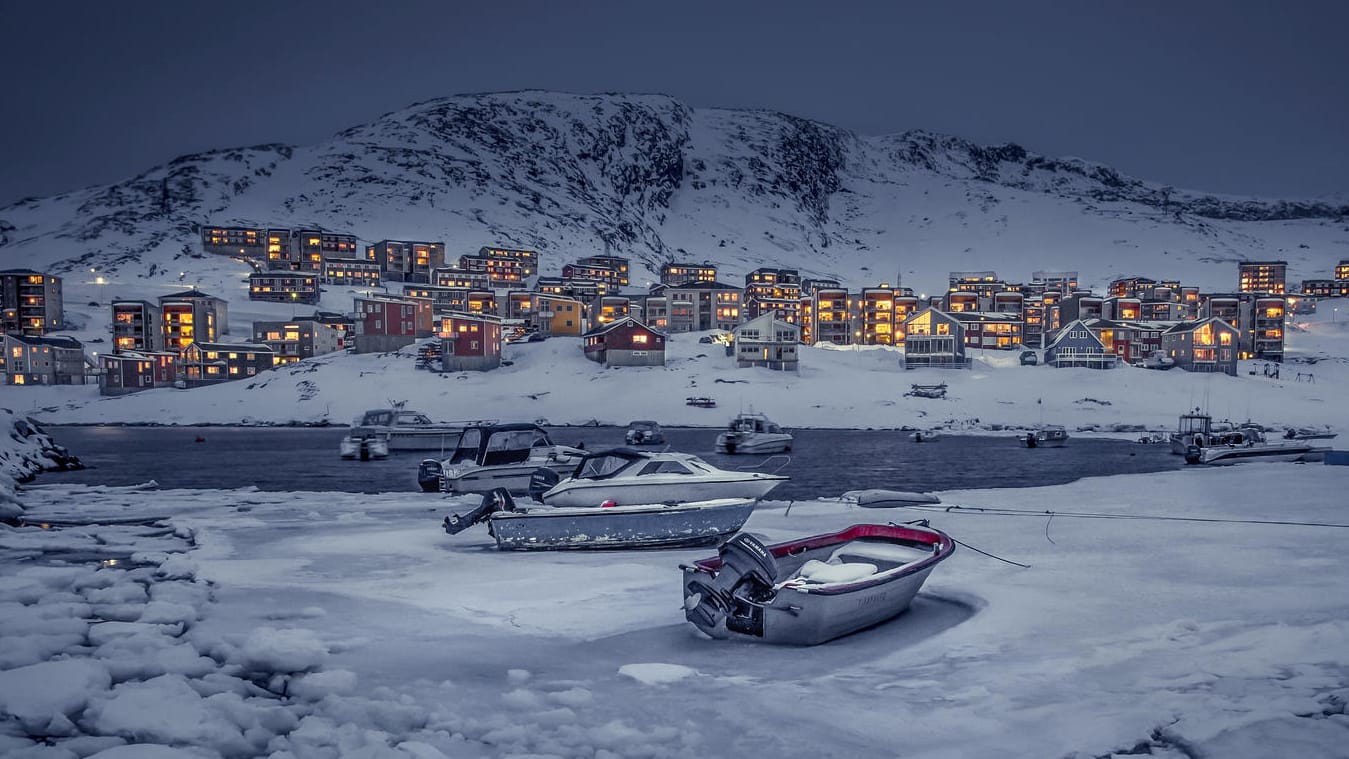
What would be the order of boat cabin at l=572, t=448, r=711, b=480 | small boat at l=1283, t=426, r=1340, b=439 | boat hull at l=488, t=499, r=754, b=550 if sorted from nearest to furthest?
1. boat hull at l=488, t=499, r=754, b=550
2. boat cabin at l=572, t=448, r=711, b=480
3. small boat at l=1283, t=426, r=1340, b=439

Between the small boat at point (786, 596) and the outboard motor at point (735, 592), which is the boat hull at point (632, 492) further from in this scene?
the outboard motor at point (735, 592)

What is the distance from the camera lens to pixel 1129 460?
174 ft

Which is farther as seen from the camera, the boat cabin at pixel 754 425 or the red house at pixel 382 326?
the red house at pixel 382 326

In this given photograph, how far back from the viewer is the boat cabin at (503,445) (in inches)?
1289

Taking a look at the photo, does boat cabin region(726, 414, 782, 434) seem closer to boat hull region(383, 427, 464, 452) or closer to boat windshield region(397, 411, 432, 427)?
boat hull region(383, 427, 464, 452)

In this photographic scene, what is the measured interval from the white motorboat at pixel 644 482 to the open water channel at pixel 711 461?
1092 cm

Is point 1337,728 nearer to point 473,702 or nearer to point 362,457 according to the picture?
point 473,702

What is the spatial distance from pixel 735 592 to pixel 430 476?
25.0 m

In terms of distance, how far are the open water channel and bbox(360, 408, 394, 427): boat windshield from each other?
3.65 m

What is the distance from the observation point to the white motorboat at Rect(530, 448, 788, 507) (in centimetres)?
2150

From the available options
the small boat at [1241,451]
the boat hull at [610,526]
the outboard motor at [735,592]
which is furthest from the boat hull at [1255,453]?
the outboard motor at [735,592]

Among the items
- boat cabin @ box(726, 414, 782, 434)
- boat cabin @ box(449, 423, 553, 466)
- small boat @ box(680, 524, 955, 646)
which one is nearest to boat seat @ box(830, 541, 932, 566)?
small boat @ box(680, 524, 955, 646)

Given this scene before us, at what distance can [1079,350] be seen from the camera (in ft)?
350

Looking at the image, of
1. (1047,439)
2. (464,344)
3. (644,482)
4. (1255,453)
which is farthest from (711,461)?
(464,344)
